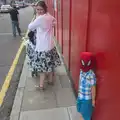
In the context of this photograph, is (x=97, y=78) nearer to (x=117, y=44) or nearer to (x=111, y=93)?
(x=111, y=93)

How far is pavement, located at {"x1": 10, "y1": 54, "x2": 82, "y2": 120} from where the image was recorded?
412 cm

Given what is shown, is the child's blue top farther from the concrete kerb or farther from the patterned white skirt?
the patterned white skirt

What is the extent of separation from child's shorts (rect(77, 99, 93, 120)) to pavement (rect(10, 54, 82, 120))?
1.09ft

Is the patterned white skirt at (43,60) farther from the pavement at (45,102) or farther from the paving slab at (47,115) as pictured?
the paving slab at (47,115)

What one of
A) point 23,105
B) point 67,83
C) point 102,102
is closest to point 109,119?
point 102,102

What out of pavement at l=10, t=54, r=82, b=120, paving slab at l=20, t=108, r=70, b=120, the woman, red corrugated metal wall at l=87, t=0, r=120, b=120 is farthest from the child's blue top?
the woman

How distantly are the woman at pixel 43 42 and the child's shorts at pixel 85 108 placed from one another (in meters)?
1.69

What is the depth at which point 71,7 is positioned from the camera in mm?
5043

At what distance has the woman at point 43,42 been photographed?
462 cm

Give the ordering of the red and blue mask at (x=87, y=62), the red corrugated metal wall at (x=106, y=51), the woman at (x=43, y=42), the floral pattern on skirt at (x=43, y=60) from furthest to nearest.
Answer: the floral pattern on skirt at (x=43, y=60), the woman at (x=43, y=42), the red and blue mask at (x=87, y=62), the red corrugated metal wall at (x=106, y=51)

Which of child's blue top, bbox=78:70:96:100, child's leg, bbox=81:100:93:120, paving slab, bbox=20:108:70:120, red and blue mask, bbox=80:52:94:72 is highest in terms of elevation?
red and blue mask, bbox=80:52:94:72

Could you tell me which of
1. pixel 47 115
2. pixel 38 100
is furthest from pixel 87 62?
pixel 38 100

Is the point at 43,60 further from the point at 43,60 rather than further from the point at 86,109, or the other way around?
the point at 86,109

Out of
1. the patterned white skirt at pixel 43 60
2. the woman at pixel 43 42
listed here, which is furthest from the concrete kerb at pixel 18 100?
the patterned white skirt at pixel 43 60
